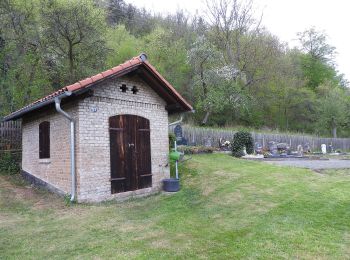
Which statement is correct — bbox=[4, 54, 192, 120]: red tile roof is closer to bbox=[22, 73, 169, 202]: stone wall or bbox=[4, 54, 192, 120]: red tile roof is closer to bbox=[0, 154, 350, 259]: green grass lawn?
bbox=[22, 73, 169, 202]: stone wall

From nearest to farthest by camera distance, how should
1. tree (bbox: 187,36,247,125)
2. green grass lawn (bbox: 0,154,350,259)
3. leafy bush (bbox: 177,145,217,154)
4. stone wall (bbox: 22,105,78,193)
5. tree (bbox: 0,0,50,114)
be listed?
green grass lawn (bbox: 0,154,350,259), stone wall (bbox: 22,105,78,193), leafy bush (bbox: 177,145,217,154), tree (bbox: 0,0,50,114), tree (bbox: 187,36,247,125)

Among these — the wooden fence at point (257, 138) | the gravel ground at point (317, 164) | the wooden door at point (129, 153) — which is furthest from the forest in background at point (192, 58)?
the gravel ground at point (317, 164)

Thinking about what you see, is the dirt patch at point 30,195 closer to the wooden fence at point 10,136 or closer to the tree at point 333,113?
the wooden fence at point 10,136

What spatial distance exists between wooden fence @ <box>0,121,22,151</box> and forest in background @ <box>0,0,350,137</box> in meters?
1.39

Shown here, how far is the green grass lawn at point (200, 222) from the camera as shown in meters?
5.04

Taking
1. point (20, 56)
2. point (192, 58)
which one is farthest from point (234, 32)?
point (20, 56)

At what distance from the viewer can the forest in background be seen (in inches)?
723

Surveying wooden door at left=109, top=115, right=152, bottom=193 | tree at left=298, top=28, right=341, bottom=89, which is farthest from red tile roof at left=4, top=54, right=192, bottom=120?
tree at left=298, top=28, right=341, bottom=89

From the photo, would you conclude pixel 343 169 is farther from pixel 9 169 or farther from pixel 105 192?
pixel 9 169

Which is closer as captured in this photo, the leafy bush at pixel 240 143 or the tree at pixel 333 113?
the leafy bush at pixel 240 143

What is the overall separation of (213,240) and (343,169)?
28.9 feet

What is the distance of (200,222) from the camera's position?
6.78 m

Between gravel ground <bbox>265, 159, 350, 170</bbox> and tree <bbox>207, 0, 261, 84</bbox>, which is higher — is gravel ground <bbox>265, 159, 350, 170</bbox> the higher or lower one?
the lower one

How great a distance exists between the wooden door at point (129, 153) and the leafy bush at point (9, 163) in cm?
669
